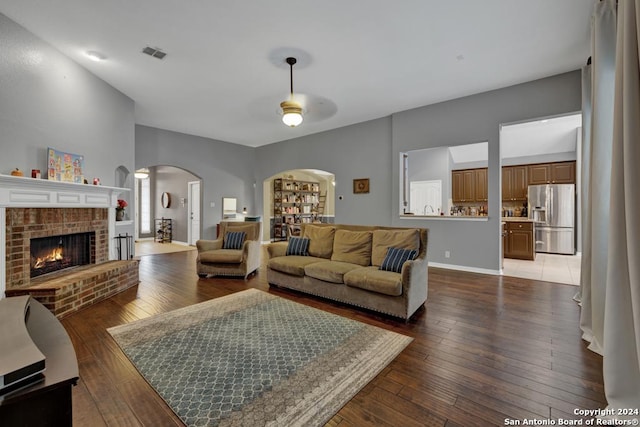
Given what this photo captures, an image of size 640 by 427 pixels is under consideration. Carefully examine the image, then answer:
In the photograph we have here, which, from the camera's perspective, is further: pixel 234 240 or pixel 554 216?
pixel 554 216

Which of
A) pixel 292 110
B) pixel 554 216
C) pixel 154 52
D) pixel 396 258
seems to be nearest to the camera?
pixel 396 258

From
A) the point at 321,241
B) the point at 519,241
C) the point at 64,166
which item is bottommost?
the point at 519,241

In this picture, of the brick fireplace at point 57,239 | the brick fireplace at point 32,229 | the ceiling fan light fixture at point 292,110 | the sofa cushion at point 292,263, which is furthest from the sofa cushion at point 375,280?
the brick fireplace at point 32,229

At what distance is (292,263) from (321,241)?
0.59 meters

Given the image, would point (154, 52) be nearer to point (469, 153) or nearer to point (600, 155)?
point (600, 155)

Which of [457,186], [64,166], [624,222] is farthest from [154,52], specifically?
[457,186]

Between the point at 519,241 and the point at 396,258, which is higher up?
the point at 396,258

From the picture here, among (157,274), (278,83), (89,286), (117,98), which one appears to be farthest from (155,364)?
(117,98)

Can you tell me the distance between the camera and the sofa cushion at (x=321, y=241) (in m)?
4.09

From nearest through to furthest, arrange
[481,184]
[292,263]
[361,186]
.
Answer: [292,263], [361,186], [481,184]

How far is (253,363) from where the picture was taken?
6.98ft

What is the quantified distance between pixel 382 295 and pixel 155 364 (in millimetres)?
2112

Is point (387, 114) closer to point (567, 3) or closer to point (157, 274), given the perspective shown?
point (567, 3)

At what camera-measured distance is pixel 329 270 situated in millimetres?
3414
